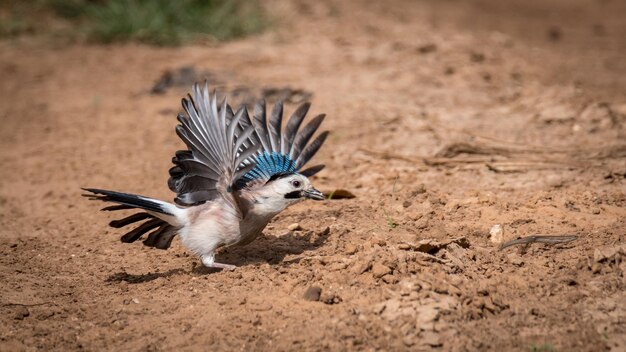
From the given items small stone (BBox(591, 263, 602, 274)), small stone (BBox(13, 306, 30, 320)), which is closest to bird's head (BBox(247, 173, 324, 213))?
small stone (BBox(13, 306, 30, 320))

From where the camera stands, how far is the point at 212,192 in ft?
15.3

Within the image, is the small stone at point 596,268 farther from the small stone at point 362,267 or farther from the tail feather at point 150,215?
the tail feather at point 150,215

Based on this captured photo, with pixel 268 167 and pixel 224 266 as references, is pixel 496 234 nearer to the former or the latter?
pixel 268 167

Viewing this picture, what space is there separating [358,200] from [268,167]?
3.35 feet

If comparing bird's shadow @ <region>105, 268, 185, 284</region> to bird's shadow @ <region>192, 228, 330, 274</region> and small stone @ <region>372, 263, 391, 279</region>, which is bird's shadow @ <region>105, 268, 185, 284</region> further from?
small stone @ <region>372, 263, 391, 279</region>

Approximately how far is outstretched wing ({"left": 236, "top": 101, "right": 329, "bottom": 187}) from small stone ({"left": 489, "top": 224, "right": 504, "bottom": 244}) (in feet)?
3.84

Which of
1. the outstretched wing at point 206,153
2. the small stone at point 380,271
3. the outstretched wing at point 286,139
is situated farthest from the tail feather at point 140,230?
the small stone at point 380,271

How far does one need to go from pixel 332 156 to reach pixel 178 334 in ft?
9.76

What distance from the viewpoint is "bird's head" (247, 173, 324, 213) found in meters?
4.59

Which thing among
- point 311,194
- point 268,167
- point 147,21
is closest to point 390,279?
point 311,194

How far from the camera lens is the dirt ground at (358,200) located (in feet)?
12.8

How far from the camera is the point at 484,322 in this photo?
150 inches

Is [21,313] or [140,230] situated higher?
[140,230]

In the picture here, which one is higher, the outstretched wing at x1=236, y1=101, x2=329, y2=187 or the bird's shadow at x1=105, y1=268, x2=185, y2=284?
the outstretched wing at x1=236, y1=101, x2=329, y2=187
